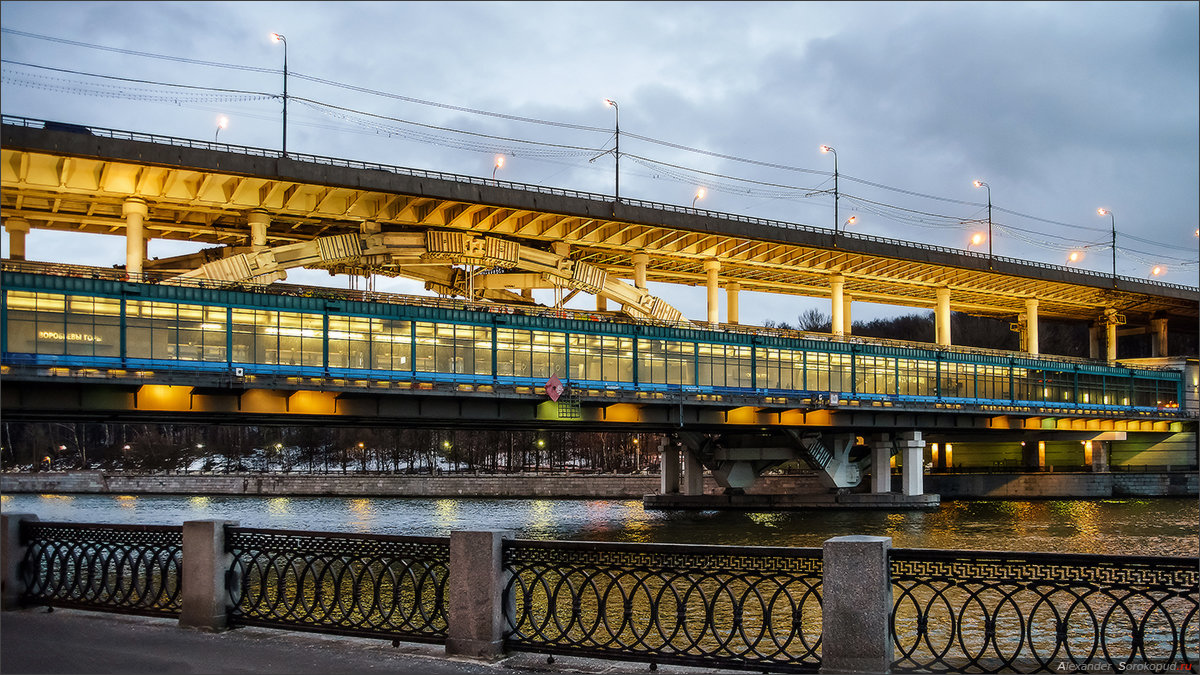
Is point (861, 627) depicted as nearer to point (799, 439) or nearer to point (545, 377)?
point (545, 377)

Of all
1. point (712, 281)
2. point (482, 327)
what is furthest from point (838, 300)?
point (482, 327)

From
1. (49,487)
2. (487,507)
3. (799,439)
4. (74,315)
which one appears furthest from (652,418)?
(49,487)

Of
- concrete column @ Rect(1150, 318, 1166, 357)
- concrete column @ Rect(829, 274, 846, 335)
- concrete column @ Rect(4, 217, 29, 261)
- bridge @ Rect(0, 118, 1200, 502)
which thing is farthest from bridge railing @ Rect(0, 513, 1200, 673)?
concrete column @ Rect(1150, 318, 1166, 357)

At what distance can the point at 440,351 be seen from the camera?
57.7m

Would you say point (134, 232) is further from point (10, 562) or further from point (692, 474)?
point (10, 562)

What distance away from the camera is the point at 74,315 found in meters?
46.6

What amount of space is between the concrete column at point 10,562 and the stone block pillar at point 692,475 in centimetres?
6434

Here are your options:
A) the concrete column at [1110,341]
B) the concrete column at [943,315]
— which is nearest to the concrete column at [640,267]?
the concrete column at [943,315]

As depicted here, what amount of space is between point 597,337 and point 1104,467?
54.6 metres

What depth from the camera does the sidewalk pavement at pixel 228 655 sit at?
39.0 ft

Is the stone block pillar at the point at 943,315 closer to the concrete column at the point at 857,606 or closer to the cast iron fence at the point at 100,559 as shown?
the cast iron fence at the point at 100,559

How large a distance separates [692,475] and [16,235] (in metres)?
47.8

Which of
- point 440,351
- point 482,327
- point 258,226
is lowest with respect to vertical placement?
point 440,351

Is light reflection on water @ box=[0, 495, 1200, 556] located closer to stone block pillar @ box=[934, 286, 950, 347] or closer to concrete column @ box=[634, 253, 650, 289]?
concrete column @ box=[634, 253, 650, 289]
